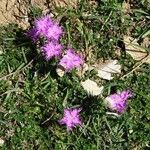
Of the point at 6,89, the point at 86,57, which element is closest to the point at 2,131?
the point at 6,89

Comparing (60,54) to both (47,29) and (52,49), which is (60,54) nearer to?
(52,49)

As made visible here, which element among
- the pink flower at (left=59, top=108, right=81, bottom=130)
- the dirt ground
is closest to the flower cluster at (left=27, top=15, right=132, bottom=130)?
the pink flower at (left=59, top=108, right=81, bottom=130)

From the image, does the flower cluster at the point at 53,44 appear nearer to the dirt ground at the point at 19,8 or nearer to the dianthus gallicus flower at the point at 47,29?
the dianthus gallicus flower at the point at 47,29

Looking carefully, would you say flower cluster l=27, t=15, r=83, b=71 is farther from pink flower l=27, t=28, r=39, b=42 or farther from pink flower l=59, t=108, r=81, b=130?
pink flower l=59, t=108, r=81, b=130

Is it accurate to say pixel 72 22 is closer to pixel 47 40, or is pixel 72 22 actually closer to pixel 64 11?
pixel 64 11

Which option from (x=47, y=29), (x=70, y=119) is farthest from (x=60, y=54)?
(x=70, y=119)
